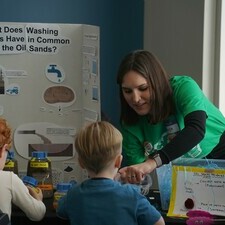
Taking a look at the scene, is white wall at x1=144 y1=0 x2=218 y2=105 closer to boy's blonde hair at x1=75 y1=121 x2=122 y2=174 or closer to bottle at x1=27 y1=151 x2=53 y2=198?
bottle at x1=27 y1=151 x2=53 y2=198

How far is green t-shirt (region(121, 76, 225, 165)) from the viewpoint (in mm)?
1923

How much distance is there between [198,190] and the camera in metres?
1.70

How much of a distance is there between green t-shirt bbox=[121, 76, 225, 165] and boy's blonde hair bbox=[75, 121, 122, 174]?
19.4 inches

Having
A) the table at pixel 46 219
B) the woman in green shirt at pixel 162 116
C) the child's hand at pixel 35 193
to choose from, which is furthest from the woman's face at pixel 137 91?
the child's hand at pixel 35 193

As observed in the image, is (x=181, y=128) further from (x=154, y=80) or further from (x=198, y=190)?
(x=198, y=190)

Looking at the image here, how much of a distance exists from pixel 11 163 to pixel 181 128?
2.32ft

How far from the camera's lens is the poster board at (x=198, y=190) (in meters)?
1.67

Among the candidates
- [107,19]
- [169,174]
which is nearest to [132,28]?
[107,19]

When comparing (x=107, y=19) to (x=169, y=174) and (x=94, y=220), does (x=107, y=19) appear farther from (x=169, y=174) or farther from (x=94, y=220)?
(x=94, y=220)

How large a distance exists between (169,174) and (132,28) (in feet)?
4.82

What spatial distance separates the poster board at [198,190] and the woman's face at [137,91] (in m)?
0.32

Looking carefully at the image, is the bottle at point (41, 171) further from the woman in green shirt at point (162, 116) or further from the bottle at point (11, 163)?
the woman in green shirt at point (162, 116)

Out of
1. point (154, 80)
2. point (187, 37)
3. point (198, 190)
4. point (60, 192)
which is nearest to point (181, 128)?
point (154, 80)

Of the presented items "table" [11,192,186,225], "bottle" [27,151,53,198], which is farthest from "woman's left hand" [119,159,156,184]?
"bottle" [27,151,53,198]
